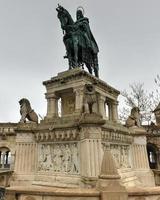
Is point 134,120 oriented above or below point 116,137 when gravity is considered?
above

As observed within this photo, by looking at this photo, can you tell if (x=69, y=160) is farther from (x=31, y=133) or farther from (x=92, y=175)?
(x=31, y=133)

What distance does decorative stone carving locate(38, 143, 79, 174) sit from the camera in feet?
24.0

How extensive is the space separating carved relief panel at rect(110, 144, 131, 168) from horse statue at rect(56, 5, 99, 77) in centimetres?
398

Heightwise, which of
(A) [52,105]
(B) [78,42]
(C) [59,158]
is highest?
(B) [78,42]

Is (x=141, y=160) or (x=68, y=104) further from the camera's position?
(x=68, y=104)

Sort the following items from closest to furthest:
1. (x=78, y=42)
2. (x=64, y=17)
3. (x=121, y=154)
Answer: (x=121, y=154)
(x=78, y=42)
(x=64, y=17)

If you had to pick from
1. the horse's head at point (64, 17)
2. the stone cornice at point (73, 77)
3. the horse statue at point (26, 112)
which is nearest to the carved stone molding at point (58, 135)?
the horse statue at point (26, 112)

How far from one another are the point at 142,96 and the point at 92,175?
66.7ft

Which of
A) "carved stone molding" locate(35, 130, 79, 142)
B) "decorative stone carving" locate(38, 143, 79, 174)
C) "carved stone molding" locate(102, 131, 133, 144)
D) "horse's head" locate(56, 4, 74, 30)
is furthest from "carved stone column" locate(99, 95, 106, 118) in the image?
"horse's head" locate(56, 4, 74, 30)

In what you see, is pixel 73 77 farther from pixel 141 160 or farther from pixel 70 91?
pixel 141 160

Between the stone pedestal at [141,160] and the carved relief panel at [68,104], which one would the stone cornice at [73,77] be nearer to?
the carved relief panel at [68,104]

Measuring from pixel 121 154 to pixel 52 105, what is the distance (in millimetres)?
3728

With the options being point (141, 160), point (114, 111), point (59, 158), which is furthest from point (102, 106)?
point (59, 158)

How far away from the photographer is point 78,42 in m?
10.6
